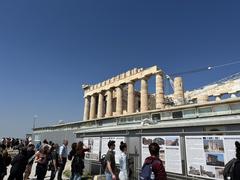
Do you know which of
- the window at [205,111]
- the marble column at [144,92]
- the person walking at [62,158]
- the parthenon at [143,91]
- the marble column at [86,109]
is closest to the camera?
the person walking at [62,158]

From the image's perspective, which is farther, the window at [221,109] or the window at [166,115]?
the window at [166,115]

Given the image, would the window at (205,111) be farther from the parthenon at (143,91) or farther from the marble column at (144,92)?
the marble column at (144,92)

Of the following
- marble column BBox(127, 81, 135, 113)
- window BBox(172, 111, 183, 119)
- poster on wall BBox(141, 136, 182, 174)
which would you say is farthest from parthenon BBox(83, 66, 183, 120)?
poster on wall BBox(141, 136, 182, 174)

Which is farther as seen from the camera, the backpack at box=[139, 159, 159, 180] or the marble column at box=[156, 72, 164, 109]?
the marble column at box=[156, 72, 164, 109]

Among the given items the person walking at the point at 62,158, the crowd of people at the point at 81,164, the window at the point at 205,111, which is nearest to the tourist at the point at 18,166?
the crowd of people at the point at 81,164

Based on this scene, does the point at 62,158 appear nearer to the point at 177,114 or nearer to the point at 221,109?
the point at 177,114

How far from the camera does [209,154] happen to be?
6520 mm

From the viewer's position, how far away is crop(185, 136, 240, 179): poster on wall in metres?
6.20

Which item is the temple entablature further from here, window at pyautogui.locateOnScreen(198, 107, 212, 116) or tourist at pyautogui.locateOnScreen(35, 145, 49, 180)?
tourist at pyautogui.locateOnScreen(35, 145, 49, 180)

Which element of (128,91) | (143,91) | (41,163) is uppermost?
(128,91)

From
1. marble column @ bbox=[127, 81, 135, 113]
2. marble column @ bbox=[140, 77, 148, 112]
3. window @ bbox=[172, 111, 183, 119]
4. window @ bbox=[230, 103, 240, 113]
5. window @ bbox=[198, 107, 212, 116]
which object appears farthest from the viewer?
marble column @ bbox=[127, 81, 135, 113]

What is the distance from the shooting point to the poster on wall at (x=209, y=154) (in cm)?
620

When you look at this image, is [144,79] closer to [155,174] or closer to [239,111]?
[239,111]

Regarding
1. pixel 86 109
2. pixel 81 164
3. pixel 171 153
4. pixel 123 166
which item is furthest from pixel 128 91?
pixel 123 166
